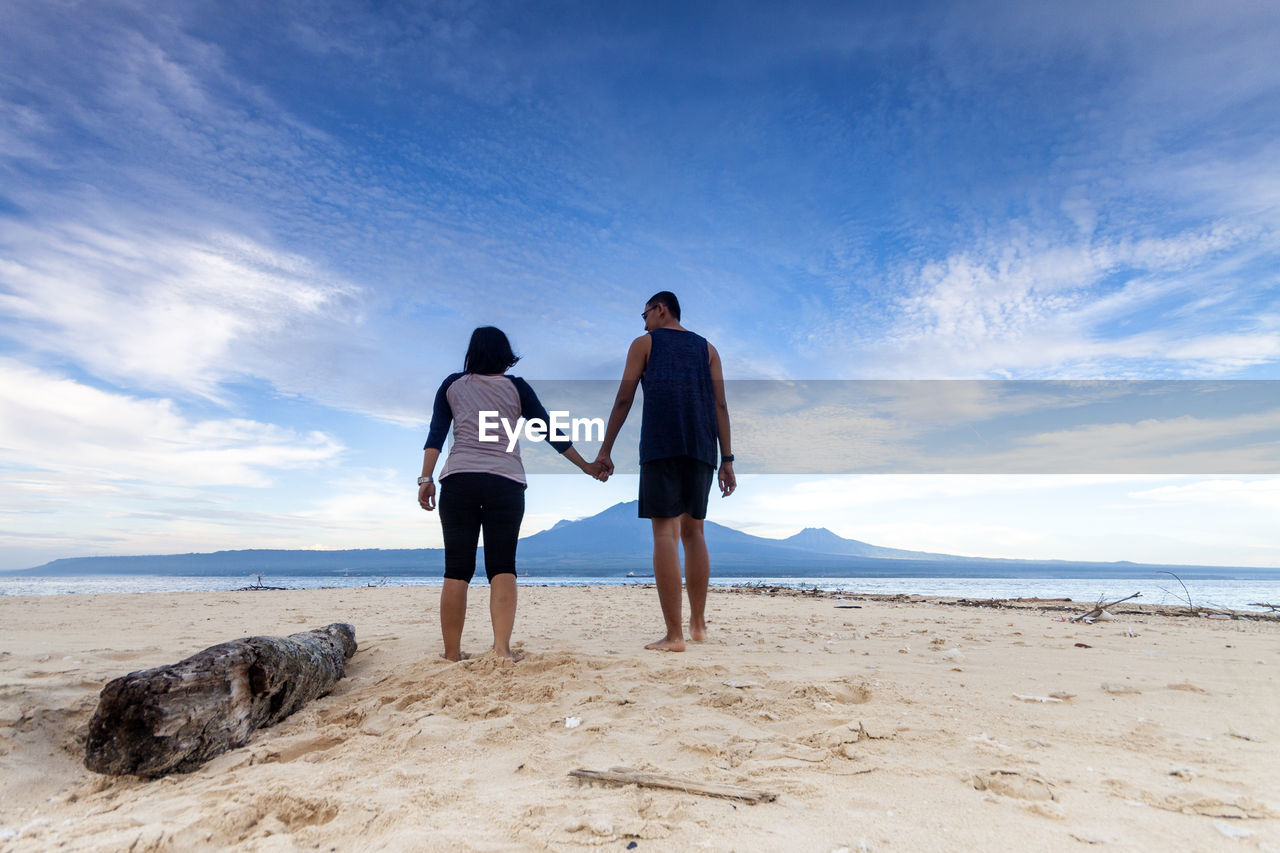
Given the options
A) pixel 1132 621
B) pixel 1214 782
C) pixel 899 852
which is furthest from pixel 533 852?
pixel 1132 621

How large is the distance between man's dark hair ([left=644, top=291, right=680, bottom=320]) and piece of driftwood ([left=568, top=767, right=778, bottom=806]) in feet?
11.1

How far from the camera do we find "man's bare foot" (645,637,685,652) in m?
3.65

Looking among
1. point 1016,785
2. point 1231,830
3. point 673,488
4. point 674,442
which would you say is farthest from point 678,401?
point 1231,830

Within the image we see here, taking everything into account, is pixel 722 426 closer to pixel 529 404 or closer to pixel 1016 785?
pixel 529 404

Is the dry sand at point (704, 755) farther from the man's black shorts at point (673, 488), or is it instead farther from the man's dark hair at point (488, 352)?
the man's dark hair at point (488, 352)

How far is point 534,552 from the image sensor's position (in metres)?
120

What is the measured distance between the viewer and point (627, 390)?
4.35 m

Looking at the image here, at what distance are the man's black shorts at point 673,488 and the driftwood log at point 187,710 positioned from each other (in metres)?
2.22

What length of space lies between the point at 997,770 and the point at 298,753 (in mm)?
2243

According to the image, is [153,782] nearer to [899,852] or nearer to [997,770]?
[899,852]

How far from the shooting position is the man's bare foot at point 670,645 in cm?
365

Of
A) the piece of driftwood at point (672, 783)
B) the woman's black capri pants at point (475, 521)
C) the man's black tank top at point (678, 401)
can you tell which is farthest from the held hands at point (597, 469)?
the piece of driftwood at point (672, 783)

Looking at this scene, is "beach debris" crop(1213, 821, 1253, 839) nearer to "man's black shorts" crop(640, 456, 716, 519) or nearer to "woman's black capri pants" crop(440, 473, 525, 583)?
"man's black shorts" crop(640, 456, 716, 519)

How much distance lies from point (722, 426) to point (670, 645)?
66.3 inches
